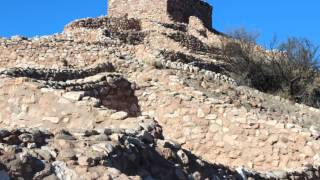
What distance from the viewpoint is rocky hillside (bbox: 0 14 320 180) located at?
235 inches

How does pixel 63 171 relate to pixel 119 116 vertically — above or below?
below

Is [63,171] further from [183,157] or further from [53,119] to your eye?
[53,119]

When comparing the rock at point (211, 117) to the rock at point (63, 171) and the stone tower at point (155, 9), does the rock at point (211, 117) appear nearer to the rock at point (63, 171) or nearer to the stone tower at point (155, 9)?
the rock at point (63, 171)

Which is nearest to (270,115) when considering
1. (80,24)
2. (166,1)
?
(80,24)

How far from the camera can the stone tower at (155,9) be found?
2689cm

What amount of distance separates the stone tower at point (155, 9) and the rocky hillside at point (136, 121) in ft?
26.9

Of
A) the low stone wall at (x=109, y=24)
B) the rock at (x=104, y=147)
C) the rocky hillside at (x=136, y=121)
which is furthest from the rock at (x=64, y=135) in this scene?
the low stone wall at (x=109, y=24)

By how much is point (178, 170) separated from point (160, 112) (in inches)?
213

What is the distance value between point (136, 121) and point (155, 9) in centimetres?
1900

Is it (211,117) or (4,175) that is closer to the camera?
(4,175)

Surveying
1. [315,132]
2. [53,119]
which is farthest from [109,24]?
[53,119]

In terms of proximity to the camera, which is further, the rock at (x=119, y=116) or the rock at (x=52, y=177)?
the rock at (x=119, y=116)

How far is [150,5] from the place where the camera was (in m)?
27.0

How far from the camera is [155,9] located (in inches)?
1061
